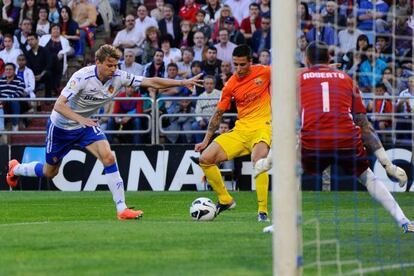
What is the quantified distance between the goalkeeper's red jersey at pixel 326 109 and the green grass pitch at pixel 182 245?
3.48 feet

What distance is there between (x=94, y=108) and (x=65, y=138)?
0.59 metres

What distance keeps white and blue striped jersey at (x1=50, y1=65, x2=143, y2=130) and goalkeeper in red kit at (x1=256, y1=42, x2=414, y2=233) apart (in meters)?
3.57

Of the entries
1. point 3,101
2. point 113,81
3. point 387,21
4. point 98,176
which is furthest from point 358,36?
point 3,101

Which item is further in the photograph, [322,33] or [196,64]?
[196,64]

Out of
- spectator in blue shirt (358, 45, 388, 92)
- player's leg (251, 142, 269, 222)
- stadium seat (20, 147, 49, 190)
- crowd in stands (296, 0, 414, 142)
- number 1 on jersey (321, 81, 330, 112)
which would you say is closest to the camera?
number 1 on jersey (321, 81, 330, 112)

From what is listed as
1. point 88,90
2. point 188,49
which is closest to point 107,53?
point 88,90

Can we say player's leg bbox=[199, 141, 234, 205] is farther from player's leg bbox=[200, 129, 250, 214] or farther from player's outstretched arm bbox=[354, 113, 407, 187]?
player's outstretched arm bbox=[354, 113, 407, 187]

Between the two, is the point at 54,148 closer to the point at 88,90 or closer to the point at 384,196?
the point at 88,90

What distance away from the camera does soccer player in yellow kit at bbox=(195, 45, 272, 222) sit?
15.6 metres

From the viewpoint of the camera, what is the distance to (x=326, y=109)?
12812 mm

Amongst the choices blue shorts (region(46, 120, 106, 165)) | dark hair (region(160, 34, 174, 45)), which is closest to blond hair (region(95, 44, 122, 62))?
blue shorts (region(46, 120, 106, 165))

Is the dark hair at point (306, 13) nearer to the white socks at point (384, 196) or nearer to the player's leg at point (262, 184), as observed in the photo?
the player's leg at point (262, 184)

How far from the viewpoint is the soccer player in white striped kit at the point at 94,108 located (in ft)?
50.2

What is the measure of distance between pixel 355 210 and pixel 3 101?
10.1m
